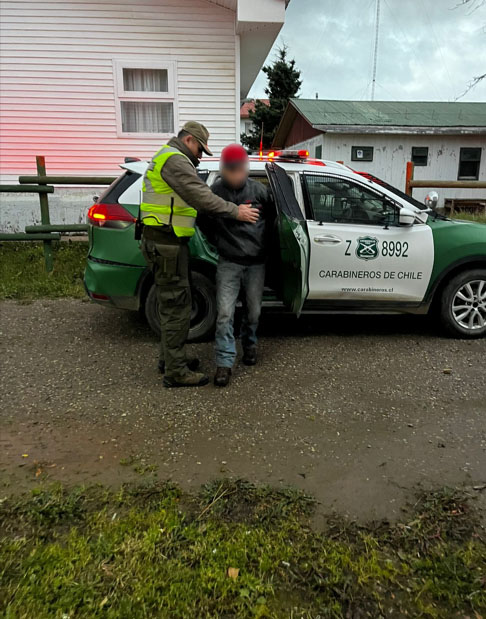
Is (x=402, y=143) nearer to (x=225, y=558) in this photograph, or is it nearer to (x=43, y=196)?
(x=43, y=196)

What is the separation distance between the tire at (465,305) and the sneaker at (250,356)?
199 centimetres

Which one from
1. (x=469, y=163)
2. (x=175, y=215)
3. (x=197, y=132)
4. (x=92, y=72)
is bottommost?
(x=175, y=215)

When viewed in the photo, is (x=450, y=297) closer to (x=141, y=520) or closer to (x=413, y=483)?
(x=413, y=483)

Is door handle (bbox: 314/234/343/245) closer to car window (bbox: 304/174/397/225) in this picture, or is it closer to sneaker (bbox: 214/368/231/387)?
car window (bbox: 304/174/397/225)

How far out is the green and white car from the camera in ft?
15.4

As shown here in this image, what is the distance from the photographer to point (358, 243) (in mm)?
4754

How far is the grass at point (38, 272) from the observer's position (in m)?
6.95

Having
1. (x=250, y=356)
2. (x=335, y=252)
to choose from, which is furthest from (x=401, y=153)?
(x=250, y=356)

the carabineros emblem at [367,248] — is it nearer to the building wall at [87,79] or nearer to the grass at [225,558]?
the grass at [225,558]

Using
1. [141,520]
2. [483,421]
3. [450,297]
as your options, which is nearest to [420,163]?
[450,297]

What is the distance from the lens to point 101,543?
2.28 m

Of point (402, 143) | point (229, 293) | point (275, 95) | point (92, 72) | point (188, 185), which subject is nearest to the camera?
point (188, 185)

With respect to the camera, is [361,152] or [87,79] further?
[361,152]

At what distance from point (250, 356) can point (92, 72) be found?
8.17 meters
